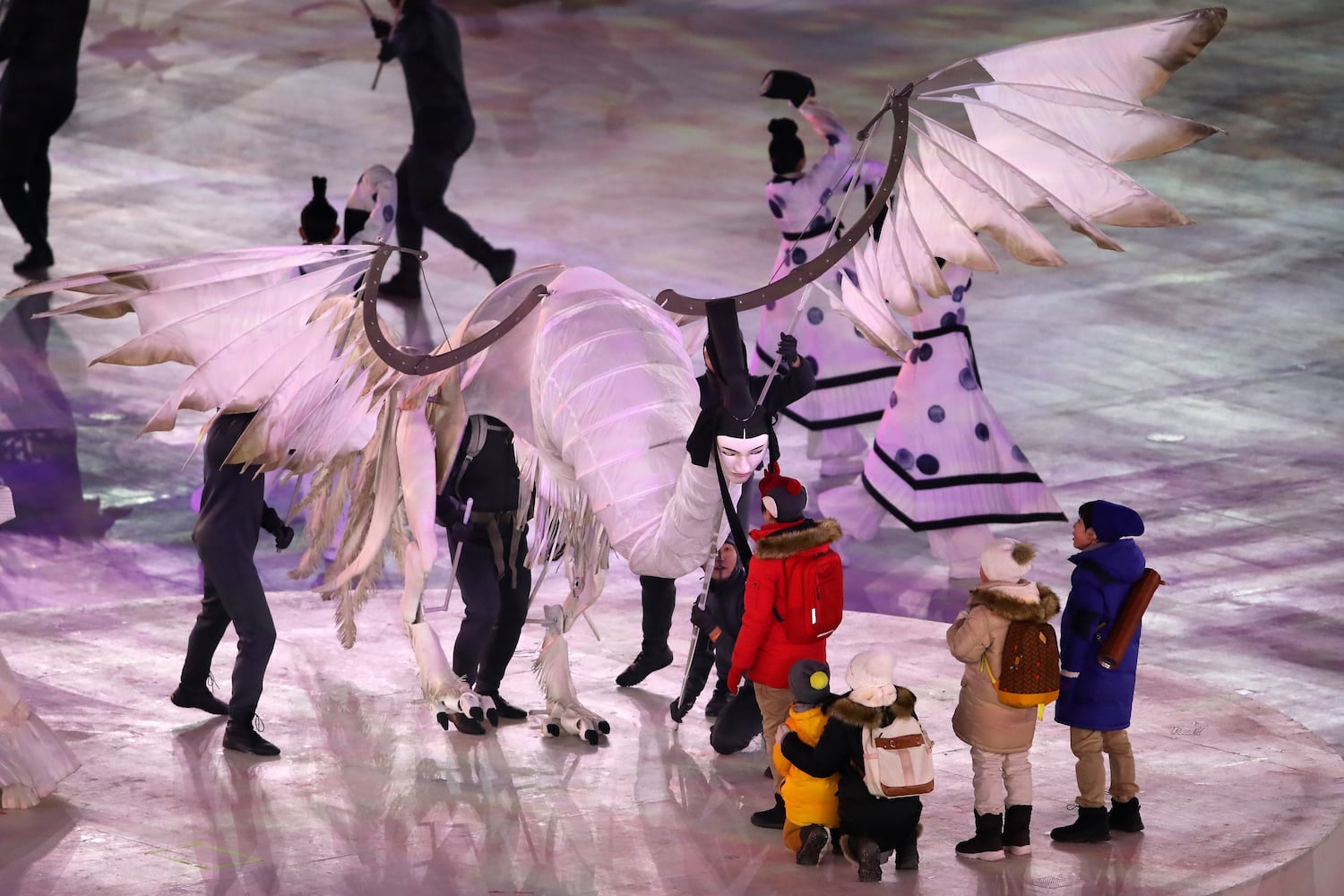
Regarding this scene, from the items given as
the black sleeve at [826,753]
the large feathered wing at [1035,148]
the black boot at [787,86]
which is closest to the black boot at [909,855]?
the black sleeve at [826,753]

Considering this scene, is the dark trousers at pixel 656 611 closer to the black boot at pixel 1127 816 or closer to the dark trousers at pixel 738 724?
the dark trousers at pixel 738 724

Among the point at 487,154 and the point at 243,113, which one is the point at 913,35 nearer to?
the point at 487,154

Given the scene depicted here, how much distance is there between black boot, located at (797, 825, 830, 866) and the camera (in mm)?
5488

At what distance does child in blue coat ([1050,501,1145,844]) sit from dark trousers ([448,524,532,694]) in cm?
202

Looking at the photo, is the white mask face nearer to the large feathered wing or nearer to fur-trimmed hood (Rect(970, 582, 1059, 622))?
fur-trimmed hood (Rect(970, 582, 1059, 622))

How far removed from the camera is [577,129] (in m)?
16.1

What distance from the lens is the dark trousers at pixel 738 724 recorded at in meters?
6.41

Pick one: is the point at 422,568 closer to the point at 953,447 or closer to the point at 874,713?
the point at 874,713

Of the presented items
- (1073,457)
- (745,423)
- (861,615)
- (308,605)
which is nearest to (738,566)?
(745,423)

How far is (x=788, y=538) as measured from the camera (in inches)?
226

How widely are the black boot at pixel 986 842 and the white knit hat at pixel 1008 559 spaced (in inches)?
25.8

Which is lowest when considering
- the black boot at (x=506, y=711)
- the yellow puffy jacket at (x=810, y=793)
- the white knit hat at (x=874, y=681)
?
the black boot at (x=506, y=711)

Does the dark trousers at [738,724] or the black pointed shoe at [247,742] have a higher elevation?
the dark trousers at [738,724]

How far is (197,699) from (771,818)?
2140 mm
